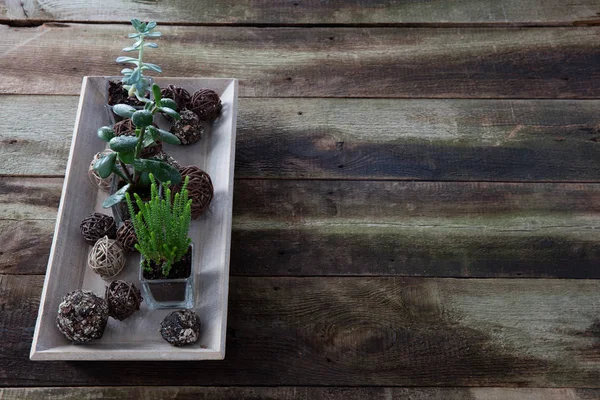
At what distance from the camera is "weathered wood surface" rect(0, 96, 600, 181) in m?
1.63

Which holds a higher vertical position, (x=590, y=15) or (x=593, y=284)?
(x=590, y=15)

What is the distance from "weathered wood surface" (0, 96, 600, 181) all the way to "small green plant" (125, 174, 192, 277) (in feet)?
1.30

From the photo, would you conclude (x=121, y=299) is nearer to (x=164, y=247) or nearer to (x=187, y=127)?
(x=164, y=247)

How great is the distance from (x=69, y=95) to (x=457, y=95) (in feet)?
3.24

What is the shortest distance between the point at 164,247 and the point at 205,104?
43cm

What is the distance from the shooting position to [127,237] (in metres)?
1.32

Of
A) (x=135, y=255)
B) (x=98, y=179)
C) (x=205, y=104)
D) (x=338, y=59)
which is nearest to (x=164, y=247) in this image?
(x=135, y=255)

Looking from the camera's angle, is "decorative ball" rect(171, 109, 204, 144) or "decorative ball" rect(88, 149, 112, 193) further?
"decorative ball" rect(171, 109, 204, 144)

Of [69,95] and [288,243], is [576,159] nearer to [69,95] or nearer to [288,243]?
[288,243]

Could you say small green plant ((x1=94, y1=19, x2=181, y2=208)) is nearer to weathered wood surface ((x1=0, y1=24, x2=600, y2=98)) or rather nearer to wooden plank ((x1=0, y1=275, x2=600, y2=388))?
wooden plank ((x1=0, y1=275, x2=600, y2=388))

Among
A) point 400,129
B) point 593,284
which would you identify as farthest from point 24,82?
point 593,284

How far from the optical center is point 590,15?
1.98 metres

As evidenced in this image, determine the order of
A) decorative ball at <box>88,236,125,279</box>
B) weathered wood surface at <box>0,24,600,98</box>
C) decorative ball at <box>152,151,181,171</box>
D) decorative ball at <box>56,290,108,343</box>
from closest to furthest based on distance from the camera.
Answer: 1. decorative ball at <box>56,290,108,343</box>
2. decorative ball at <box>88,236,125,279</box>
3. decorative ball at <box>152,151,181,171</box>
4. weathered wood surface at <box>0,24,600,98</box>

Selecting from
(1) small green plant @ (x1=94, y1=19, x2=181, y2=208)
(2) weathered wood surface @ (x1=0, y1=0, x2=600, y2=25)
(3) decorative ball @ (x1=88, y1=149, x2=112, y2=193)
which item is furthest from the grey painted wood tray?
(2) weathered wood surface @ (x1=0, y1=0, x2=600, y2=25)
